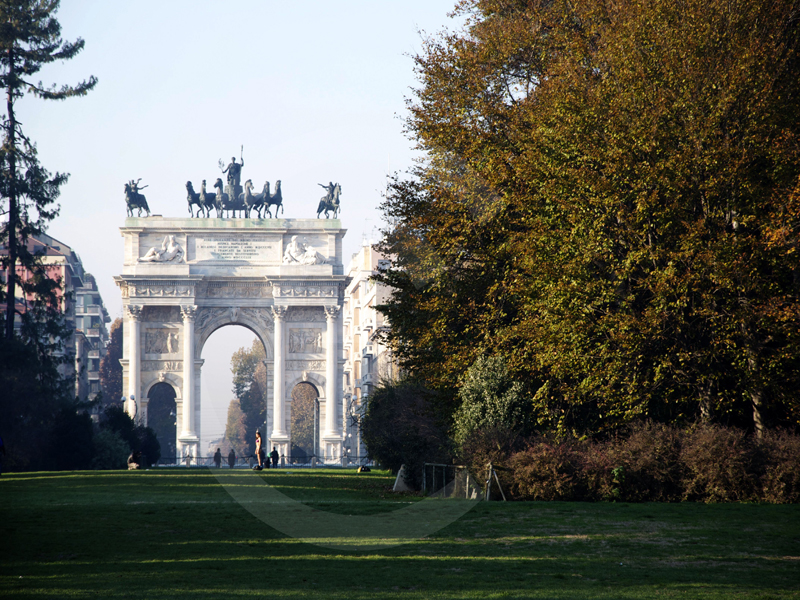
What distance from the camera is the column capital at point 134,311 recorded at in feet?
228

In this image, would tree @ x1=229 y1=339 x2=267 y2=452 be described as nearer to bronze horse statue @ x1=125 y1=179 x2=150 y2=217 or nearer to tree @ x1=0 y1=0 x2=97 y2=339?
bronze horse statue @ x1=125 y1=179 x2=150 y2=217

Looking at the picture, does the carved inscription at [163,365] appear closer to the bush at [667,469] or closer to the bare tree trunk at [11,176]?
the bare tree trunk at [11,176]

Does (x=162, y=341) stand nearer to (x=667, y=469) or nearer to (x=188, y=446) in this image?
(x=188, y=446)

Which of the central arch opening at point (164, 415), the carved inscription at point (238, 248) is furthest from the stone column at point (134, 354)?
the central arch opening at point (164, 415)

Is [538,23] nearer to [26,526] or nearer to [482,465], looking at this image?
[482,465]

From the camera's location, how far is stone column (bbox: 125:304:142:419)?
227 ft

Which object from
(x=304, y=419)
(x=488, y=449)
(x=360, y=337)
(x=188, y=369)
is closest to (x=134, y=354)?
(x=188, y=369)

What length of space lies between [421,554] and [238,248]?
59646mm

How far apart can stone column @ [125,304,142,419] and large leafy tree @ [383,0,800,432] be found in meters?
49.3

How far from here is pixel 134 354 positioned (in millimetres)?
69750

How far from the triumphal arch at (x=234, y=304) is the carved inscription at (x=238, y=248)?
7 centimetres

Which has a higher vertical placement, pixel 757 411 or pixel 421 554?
pixel 757 411

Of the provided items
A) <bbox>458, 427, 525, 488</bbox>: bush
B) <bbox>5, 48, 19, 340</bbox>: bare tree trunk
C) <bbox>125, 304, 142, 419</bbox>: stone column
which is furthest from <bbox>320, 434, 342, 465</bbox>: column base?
<bbox>458, 427, 525, 488</bbox>: bush

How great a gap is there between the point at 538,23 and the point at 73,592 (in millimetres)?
19893
